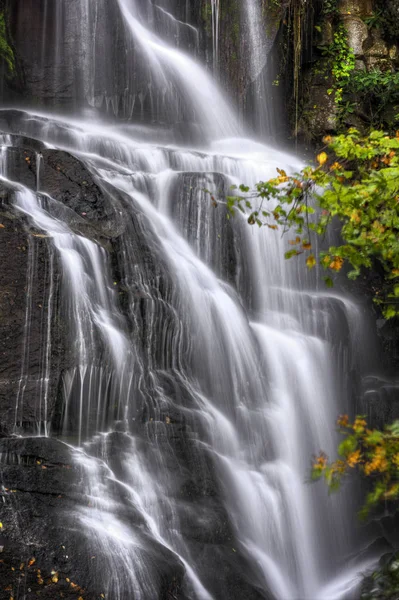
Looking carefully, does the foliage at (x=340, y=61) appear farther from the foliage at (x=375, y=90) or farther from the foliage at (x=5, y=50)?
the foliage at (x=5, y=50)

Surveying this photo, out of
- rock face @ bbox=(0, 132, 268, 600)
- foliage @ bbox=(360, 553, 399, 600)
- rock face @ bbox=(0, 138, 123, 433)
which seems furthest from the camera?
rock face @ bbox=(0, 138, 123, 433)

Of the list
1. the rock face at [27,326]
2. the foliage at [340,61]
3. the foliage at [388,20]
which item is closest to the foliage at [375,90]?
the foliage at [340,61]

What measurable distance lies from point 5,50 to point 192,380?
23.6 feet

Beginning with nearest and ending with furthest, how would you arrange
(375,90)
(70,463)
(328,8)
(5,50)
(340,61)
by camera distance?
1. (70,463)
2. (5,50)
3. (375,90)
4. (340,61)
5. (328,8)

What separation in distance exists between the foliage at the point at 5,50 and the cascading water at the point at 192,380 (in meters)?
1.69

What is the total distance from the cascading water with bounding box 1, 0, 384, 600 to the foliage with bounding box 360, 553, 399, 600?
0.48m

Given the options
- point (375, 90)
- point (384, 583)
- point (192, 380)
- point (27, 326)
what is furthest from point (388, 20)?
point (384, 583)

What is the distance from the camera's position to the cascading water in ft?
18.2

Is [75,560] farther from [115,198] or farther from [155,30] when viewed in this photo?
[155,30]

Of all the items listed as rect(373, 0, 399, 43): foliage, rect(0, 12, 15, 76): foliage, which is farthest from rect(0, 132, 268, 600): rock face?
rect(373, 0, 399, 43): foliage

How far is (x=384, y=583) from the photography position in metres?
5.68

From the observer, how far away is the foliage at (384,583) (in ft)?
18.0

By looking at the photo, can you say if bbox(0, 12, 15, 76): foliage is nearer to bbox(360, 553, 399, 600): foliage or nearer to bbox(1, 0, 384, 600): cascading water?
bbox(1, 0, 384, 600): cascading water

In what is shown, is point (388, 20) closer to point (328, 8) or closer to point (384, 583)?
point (328, 8)
